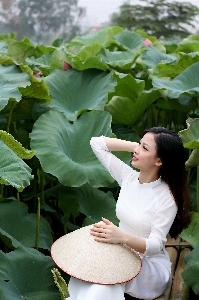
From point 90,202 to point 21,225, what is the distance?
0.30 meters

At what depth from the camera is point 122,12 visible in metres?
10.5

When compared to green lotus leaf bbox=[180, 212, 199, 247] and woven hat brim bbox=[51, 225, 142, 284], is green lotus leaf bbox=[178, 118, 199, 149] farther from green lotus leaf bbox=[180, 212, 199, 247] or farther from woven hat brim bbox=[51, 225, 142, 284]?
woven hat brim bbox=[51, 225, 142, 284]

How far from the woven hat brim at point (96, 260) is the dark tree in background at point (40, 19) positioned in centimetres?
998

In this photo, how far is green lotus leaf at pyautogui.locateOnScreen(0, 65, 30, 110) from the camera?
2.10 metres

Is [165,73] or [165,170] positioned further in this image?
[165,73]

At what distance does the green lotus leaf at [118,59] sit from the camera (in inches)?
120

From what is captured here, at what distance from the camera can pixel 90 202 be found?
2301mm

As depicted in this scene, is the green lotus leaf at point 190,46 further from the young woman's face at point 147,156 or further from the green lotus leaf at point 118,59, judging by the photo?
the young woman's face at point 147,156

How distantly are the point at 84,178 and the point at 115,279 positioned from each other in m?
0.52

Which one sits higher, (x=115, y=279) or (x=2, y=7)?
(x=115, y=279)

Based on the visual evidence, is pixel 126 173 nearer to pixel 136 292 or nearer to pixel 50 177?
pixel 136 292

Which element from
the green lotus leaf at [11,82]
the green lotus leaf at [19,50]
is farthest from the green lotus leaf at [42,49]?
the green lotus leaf at [11,82]

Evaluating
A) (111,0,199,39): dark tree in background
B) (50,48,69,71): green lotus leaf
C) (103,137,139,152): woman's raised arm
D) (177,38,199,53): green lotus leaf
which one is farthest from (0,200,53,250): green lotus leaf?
(111,0,199,39): dark tree in background

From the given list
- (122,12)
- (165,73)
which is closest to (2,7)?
(122,12)
